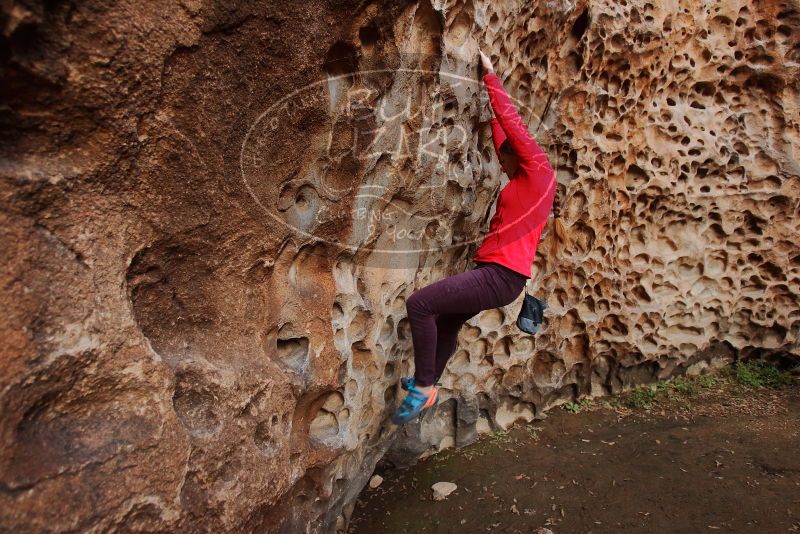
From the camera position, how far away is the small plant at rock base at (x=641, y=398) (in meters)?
4.83

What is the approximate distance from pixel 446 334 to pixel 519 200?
0.84 meters

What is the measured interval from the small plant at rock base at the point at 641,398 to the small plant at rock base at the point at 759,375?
83cm

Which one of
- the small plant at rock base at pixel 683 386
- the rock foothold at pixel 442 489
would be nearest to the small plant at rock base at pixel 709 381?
the small plant at rock base at pixel 683 386

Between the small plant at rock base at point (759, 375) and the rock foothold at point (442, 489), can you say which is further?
the small plant at rock base at point (759, 375)

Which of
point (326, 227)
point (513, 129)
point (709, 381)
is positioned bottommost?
point (709, 381)

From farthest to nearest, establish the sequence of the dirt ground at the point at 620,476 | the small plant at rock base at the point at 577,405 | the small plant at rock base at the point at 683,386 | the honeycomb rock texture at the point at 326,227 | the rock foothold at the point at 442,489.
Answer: the small plant at rock base at the point at 683,386, the small plant at rock base at the point at 577,405, the rock foothold at the point at 442,489, the dirt ground at the point at 620,476, the honeycomb rock texture at the point at 326,227

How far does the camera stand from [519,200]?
120 inches

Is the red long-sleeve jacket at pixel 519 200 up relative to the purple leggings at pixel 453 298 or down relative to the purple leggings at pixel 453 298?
up

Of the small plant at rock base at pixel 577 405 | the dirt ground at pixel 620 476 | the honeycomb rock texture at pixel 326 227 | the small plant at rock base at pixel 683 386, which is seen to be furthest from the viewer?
the small plant at rock base at pixel 683 386

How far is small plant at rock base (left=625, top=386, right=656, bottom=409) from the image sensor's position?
4828 mm

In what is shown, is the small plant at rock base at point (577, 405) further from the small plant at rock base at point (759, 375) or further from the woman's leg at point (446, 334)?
the woman's leg at point (446, 334)

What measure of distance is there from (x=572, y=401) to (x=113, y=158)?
13.1ft

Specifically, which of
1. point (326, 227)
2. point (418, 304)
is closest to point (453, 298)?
point (418, 304)

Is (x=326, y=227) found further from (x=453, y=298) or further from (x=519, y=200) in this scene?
(x=519, y=200)
